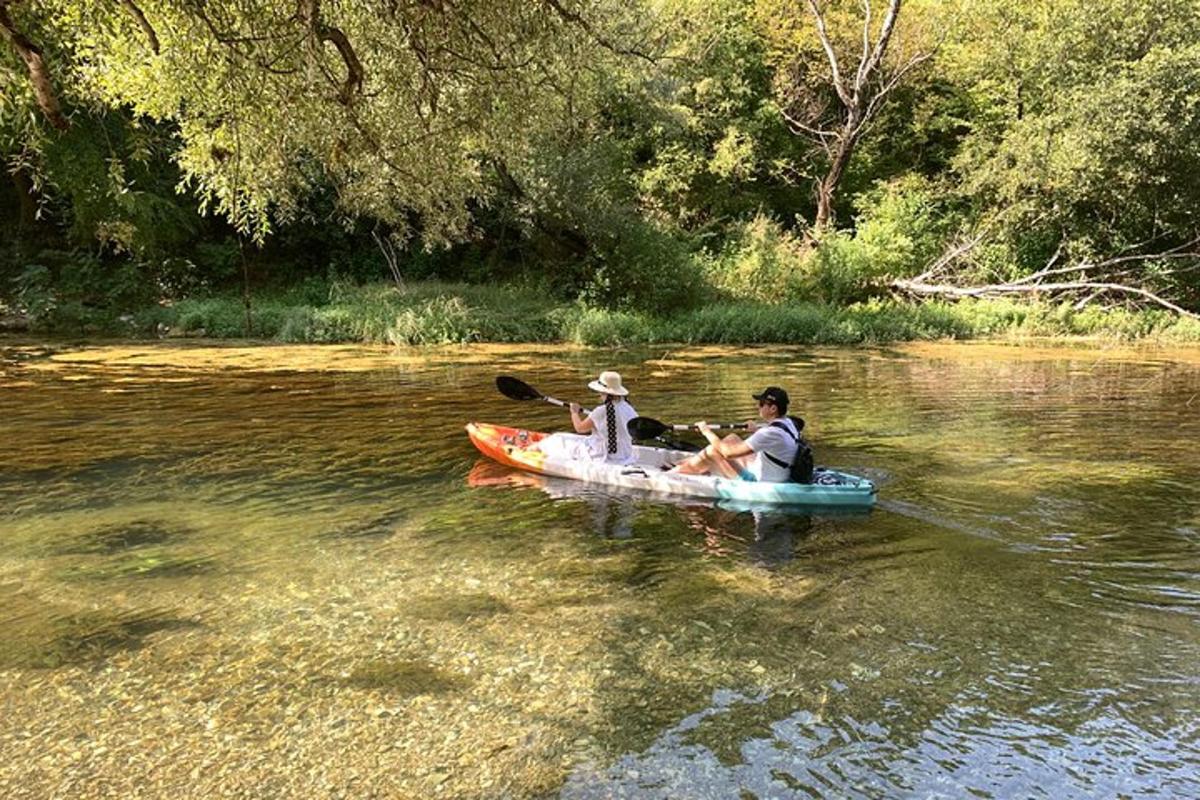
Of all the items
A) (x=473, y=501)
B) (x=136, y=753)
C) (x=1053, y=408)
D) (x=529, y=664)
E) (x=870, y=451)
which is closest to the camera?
(x=136, y=753)

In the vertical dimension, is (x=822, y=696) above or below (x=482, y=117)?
below

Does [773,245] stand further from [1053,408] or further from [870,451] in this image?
[870,451]

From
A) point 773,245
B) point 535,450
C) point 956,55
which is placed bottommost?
point 535,450

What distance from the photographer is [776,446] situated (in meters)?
6.87

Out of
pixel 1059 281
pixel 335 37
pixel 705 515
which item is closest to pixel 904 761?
pixel 705 515

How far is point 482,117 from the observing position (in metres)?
9.06

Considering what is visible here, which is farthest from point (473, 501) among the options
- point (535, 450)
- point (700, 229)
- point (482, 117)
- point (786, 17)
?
point (786, 17)

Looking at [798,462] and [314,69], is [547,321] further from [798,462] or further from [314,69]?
[798,462]

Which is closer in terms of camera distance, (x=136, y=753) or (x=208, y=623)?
(x=136, y=753)

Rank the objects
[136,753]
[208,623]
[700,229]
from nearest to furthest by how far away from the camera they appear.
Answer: [136,753], [208,623], [700,229]

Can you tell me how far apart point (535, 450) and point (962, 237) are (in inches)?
721

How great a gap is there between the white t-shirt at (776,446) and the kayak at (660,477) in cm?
12

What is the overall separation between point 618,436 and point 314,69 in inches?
165

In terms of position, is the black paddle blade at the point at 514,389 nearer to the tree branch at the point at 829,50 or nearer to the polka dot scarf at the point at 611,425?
the polka dot scarf at the point at 611,425
